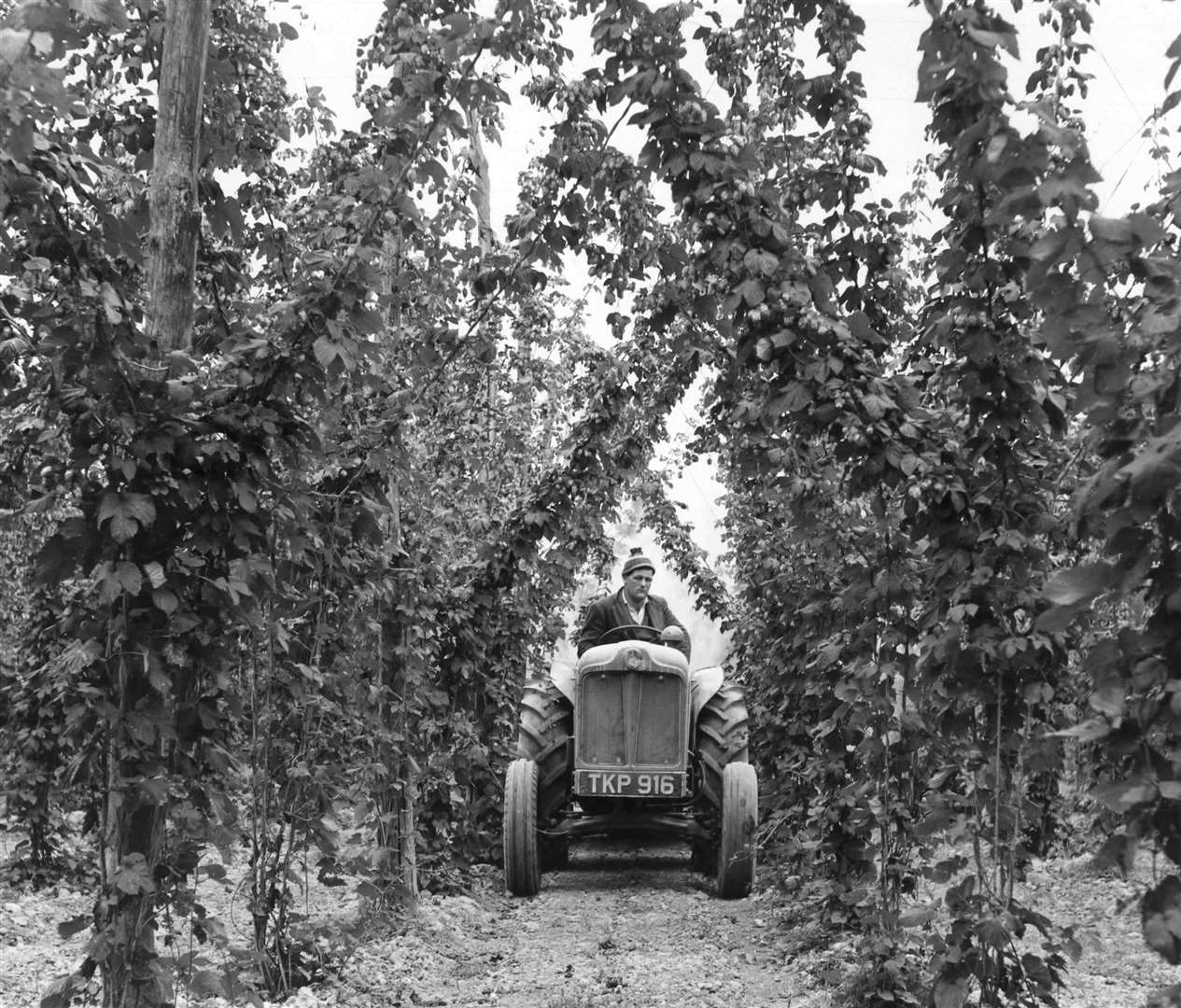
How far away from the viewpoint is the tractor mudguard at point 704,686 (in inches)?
356

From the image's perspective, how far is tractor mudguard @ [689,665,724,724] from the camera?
9.04m

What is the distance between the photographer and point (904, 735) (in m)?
4.94

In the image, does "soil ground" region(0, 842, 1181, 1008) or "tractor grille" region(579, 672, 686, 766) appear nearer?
"soil ground" region(0, 842, 1181, 1008)

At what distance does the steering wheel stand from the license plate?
49.9 inches

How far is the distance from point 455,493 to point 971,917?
853cm

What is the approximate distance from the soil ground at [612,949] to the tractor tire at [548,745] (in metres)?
0.63

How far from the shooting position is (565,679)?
9.37 meters

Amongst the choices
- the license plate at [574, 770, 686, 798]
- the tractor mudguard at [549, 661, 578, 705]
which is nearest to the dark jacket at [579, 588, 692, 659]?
the tractor mudguard at [549, 661, 578, 705]

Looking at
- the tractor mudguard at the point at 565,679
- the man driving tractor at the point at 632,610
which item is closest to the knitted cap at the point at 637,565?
the man driving tractor at the point at 632,610

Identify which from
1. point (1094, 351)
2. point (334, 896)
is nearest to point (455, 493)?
point (334, 896)

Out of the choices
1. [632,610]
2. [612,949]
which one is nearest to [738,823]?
[612,949]

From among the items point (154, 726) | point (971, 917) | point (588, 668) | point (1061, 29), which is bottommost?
point (971, 917)

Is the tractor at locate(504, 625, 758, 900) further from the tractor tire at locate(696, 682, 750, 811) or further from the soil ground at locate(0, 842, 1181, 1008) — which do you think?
the soil ground at locate(0, 842, 1181, 1008)

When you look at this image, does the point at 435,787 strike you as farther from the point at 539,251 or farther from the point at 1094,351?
the point at 1094,351
